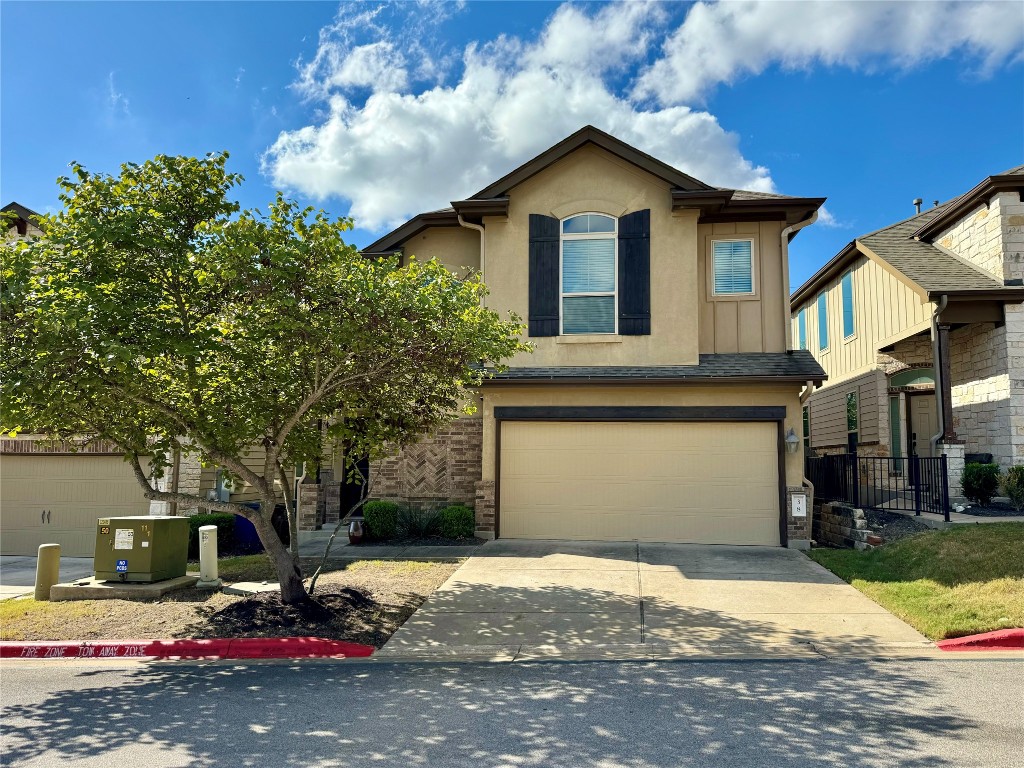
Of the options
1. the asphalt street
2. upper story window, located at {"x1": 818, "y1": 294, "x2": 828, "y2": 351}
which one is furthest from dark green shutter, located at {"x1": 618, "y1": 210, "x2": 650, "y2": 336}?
upper story window, located at {"x1": 818, "y1": 294, "x2": 828, "y2": 351}

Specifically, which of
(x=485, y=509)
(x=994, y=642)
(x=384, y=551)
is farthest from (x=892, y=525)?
(x=384, y=551)

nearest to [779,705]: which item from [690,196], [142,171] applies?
[142,171]

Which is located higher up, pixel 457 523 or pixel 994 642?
pixel 457 523

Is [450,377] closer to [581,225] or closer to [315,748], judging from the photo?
[315,748]

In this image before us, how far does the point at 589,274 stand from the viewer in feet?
48.3

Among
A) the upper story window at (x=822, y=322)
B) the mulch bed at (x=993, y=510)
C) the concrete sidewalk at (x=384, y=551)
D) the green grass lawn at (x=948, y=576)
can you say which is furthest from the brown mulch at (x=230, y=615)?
the upper story window at (x=822, y=322)

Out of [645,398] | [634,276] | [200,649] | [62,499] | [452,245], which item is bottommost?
[200,649]

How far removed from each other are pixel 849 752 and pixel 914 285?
38.0ft

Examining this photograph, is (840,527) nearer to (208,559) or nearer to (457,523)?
(457,523)

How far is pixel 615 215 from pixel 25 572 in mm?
12395

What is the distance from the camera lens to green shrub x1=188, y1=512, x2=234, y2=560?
47.5 feet

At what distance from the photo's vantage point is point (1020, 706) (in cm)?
573

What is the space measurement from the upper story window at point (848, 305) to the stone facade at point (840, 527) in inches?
253

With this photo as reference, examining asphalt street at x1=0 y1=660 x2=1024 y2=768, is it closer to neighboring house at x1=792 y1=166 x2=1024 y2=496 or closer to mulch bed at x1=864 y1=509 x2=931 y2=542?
mulch bed at x1=864 y1=509 x2=931 y2=542
